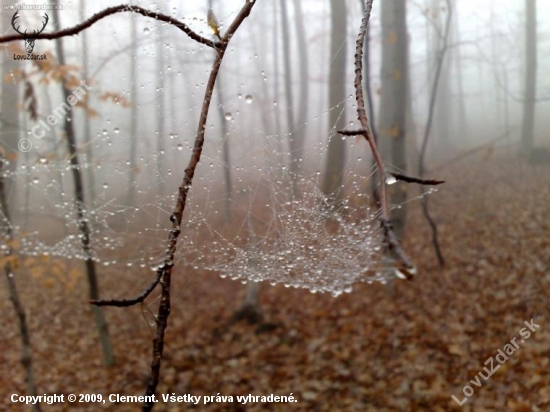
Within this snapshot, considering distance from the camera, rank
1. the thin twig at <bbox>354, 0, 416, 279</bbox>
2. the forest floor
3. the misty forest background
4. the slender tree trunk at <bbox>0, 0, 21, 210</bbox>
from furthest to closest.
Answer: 1. the slender tree trunk at <bbox>0, 0, 21, 210</bbox>
2. the forest floor
3. the misty forest background
4. the thin twig at <bbox>354, 0, 416, 279</bbox>


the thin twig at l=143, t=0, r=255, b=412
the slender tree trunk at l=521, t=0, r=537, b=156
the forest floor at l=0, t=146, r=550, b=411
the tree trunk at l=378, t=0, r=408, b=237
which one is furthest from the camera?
the slender tree trunk at l=521, t=0, r=537, b=156

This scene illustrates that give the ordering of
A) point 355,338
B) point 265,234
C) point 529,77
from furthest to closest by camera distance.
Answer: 1. point 529,77
2. point 355,338
3. point 265,234

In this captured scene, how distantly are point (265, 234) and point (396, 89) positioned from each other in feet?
10.6

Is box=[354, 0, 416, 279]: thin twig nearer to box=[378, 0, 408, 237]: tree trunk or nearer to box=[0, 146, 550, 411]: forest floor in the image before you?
box=[0, 146, 550, 411]: forest floor

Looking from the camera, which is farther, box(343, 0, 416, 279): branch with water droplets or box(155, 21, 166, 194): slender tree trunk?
box(155, 21, 166, 194): slender tree trunk

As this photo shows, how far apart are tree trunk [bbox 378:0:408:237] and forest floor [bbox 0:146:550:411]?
122 cm

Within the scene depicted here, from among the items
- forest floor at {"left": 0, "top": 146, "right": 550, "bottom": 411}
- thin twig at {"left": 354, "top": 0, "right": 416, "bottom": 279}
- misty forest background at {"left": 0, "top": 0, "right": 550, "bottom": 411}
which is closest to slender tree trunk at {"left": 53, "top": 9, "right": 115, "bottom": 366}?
misty forest background at {"left": 0, "top": 0, "right": 550, "bottom": 411}

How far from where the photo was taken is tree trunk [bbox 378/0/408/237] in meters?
4.94

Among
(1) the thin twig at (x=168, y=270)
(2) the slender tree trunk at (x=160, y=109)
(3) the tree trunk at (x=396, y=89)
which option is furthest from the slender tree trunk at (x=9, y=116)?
(3) the tree trunk at (x=396, y=89)

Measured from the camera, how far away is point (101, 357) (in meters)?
5.19

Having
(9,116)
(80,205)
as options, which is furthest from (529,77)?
(9,116)

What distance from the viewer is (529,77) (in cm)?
675

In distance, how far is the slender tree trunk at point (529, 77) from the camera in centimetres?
532

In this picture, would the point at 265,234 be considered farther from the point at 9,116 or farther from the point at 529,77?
the point at 529,77
